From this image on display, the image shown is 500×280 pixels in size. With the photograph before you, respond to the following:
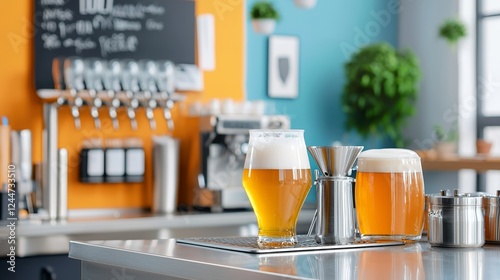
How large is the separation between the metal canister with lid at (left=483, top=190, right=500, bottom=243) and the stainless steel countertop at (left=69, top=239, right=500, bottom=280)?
0.02 meters

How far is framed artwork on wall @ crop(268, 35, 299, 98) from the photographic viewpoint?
589 cm

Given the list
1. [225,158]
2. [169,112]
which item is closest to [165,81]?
[169,112]

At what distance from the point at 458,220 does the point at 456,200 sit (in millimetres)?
42

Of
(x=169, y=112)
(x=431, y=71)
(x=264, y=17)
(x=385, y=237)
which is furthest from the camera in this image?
(x=431, y=71)

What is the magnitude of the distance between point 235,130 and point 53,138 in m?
0.92

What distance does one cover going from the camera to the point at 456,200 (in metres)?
1.80

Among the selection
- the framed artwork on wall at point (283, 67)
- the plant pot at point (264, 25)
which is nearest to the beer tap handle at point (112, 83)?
the plant pot at point (264, 25)

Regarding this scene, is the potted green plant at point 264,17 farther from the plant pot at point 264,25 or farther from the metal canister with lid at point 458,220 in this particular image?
the metal canister with lid at point 458,220

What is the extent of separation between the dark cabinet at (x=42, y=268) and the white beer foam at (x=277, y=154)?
2338 millimetres

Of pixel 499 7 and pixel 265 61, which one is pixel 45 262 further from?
pixel 499 7

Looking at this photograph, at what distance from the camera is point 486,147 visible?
5.77 meters

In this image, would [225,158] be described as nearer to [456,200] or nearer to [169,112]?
[169,112]

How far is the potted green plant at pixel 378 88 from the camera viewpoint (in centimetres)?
591

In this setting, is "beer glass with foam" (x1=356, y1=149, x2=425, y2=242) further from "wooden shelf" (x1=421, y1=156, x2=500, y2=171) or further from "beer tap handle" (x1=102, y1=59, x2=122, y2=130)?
"wooden shelf" (x1=421, y1=156, x2=500, y2=171)
